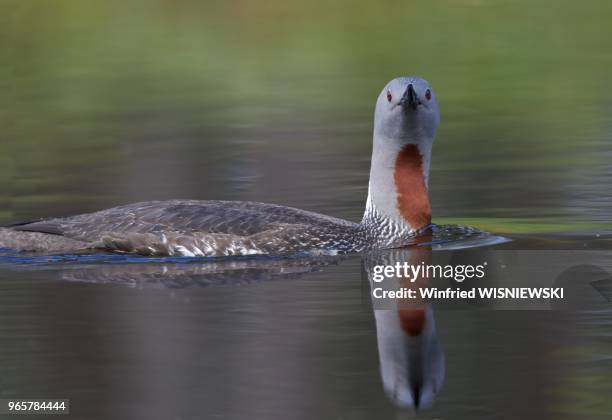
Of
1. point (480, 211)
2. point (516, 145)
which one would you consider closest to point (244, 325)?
point (480, 211)

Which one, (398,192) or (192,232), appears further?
(398,192)

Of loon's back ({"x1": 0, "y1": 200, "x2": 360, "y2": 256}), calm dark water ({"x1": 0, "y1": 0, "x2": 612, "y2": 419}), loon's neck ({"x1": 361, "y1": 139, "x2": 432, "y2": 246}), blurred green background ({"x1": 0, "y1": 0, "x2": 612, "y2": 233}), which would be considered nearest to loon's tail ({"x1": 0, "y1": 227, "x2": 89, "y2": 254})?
loon's back ({"x1": 0, "y1": 200, "x2": 360, "y2": 256})

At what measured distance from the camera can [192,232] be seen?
11.5m

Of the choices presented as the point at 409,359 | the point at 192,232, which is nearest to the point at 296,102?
the point at 192,232

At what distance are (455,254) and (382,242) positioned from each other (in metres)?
0.60

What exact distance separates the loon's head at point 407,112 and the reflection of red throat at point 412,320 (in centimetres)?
226

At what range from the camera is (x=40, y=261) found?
37.4 ft

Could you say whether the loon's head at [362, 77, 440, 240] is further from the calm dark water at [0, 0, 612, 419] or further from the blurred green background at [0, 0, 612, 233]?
the blurred green background at [0, 0, 612, 233]

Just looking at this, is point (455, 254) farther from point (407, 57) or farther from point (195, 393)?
point (407, 57)

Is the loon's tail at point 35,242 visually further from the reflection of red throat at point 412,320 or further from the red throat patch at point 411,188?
the reflection of red throat at point 412,320

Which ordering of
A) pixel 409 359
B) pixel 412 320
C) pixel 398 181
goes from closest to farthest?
pixel 409 359, pixel 412 320, pixel 398 181

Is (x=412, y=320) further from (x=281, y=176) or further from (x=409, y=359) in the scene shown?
(x=281, y=176)

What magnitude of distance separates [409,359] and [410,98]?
11.1 ft

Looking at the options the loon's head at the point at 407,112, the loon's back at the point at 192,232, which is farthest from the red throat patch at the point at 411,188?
the loon's back at the point at 192,232
